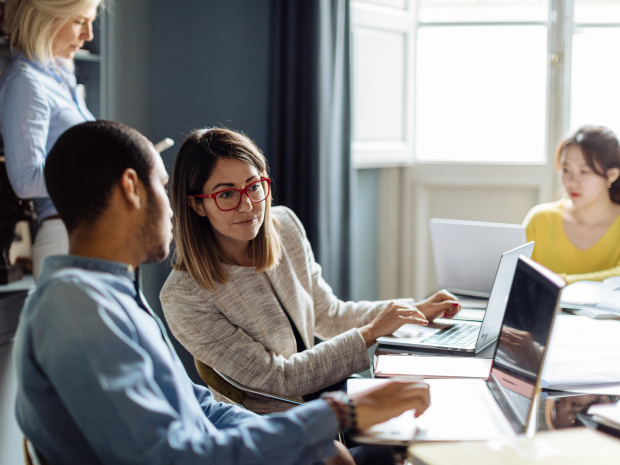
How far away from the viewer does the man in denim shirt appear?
0.76 meters

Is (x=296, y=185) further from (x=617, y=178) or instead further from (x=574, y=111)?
(x=574, y=111)

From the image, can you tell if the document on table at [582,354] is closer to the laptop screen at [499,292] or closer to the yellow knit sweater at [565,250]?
the laptop screen at [499,292]

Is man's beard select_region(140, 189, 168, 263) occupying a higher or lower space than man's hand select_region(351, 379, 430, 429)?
higher

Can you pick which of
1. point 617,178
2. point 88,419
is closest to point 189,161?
point 88,419

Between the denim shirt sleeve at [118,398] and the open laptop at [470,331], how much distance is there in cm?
67

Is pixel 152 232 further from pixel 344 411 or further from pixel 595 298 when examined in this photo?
pixel 595 298

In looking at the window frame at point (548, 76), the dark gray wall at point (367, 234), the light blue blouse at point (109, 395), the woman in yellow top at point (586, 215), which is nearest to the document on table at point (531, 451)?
the light blue blouse at point (109, 395)

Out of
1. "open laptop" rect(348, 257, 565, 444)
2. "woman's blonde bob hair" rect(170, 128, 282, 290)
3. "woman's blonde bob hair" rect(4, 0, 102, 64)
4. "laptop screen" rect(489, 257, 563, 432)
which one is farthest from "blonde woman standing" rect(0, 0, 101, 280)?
"laptop screen" rect(489, 257, 563, 432)

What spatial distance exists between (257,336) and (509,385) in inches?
26.8

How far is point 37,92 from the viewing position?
182cm

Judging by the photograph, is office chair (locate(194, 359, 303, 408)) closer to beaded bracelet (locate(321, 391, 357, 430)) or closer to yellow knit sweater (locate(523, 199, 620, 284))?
beaded bracelet (locate(321, 391, 357, 430))

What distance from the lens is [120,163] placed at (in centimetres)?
90

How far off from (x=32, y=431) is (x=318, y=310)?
3.58 ft

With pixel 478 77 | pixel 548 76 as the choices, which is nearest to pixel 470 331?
pixel 548 76
